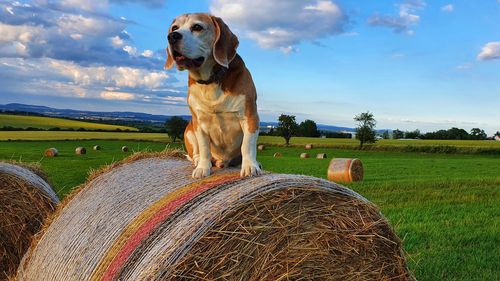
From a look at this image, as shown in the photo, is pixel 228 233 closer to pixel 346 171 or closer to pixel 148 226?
pixel 148 226

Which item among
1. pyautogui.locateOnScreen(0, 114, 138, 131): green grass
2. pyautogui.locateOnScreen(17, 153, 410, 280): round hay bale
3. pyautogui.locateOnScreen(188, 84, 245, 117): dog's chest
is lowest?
pyautogui.locateOnScreen(0, 114, 138, 131): green grass

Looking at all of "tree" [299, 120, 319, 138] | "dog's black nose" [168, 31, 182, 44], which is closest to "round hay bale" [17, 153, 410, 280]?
"dog's black nose" [168, 31, 182, 44]

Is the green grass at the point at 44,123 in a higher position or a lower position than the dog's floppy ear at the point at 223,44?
lower

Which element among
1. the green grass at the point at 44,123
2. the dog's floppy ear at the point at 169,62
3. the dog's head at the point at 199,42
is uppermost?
the dog's head at the point at 199,42

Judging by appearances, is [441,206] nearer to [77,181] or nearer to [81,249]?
[81,249]

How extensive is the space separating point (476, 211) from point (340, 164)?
852 cm

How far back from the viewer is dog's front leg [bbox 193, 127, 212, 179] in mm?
4520

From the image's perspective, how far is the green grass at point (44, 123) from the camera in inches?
2327

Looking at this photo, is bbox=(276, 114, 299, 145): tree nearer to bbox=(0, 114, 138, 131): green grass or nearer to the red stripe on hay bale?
bbox=(0, 114, 138, 131): green grass

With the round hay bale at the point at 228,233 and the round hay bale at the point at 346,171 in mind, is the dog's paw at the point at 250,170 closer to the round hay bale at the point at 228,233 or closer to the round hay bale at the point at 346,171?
the round hay bale at the point at 228,233

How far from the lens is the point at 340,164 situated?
19.5 meters

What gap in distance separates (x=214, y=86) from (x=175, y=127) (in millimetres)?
42513

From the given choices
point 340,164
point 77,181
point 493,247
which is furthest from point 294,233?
point 340,164

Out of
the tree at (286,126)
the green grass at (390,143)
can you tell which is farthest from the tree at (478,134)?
the tree at (286,126)
